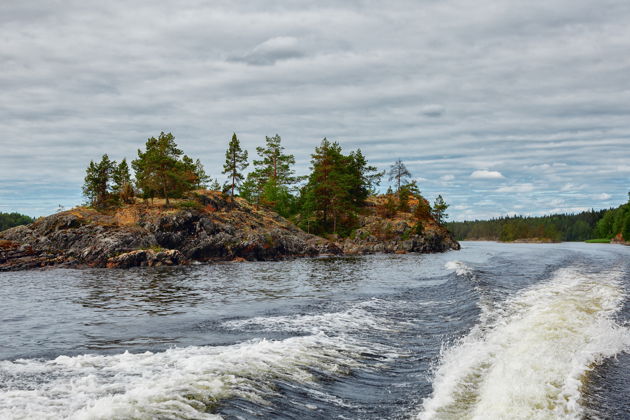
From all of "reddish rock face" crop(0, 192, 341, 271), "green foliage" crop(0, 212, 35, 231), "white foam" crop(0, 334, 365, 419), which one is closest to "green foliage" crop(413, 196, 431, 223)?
"reddish rock face" crop(0, 192, 341, 271)

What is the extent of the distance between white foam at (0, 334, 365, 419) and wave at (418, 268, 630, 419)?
298 centimetres

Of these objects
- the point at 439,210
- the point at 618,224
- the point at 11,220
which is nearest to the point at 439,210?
the point at 439,210

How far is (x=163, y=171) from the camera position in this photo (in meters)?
58.0

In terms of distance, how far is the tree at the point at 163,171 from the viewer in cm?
5775

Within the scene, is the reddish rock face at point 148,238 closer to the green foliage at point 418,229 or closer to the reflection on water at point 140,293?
the reflection on water at point 140,293

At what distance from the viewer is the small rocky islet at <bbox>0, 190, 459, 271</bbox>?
45688mm

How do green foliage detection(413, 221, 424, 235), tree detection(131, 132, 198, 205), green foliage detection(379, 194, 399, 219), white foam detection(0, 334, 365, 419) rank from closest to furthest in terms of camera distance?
white foam detection(0, 334, 365, 419) → tree detection(131, 132, 198, 205) → green foliage detection(413, 221, 424, 235) → green foliage detection(379, 194, 399, 219)

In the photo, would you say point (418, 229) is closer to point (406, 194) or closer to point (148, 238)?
point (406, 194)

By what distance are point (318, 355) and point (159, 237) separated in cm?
4393

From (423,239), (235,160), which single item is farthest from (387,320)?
(423,239)

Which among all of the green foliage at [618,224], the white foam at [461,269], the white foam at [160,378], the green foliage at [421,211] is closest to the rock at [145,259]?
the white foam at [461,269]

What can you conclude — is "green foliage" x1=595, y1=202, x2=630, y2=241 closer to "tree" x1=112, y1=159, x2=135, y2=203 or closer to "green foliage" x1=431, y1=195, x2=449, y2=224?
"green foliage" x1=431, y1=195, x2=449, y2=224

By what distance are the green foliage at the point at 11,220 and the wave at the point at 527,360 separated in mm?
163986

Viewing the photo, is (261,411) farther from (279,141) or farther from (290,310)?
(279,141)
